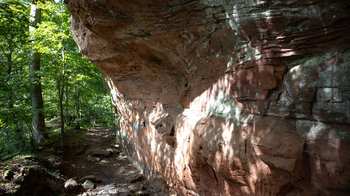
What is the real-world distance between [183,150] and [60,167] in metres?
5.22

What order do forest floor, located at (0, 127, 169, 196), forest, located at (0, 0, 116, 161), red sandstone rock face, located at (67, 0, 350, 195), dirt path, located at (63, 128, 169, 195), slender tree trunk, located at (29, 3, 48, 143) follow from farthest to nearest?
1. slender tree trunk, located at (29, 3, 48, 143)
2. forest, located at (0, 0, 116, 161)
3. dirt path, located at (63, 128, 169, 195)
4. forest floor, located at (0, 127, 169, 196)
5. red sandstone rock face, located at (67, 0, 350, 195)

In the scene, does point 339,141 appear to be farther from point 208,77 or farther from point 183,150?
point 183,150

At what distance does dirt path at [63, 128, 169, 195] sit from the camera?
5.96 m

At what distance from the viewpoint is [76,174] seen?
6.97 meters

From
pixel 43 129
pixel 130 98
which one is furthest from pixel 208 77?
pixel 43 129

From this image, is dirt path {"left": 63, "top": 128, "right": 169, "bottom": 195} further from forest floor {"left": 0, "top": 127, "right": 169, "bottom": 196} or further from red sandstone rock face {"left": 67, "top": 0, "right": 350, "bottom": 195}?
red sandstone rock face {"left": 67, "top": 0, "right": 350, "bottom": 195}

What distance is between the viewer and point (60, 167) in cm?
668

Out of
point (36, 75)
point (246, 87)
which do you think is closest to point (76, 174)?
point (36, 75)

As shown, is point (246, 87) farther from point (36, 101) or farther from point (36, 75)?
point (36, 101)

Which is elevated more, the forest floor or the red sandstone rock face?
the red sandstone rock face

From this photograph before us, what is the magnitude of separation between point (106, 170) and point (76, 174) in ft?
3.71

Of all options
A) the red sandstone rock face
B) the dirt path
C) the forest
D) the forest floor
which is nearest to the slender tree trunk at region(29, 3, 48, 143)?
the forest

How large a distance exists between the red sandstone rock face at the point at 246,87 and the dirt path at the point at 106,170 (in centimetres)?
141

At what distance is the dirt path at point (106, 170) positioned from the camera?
5.96 metres
